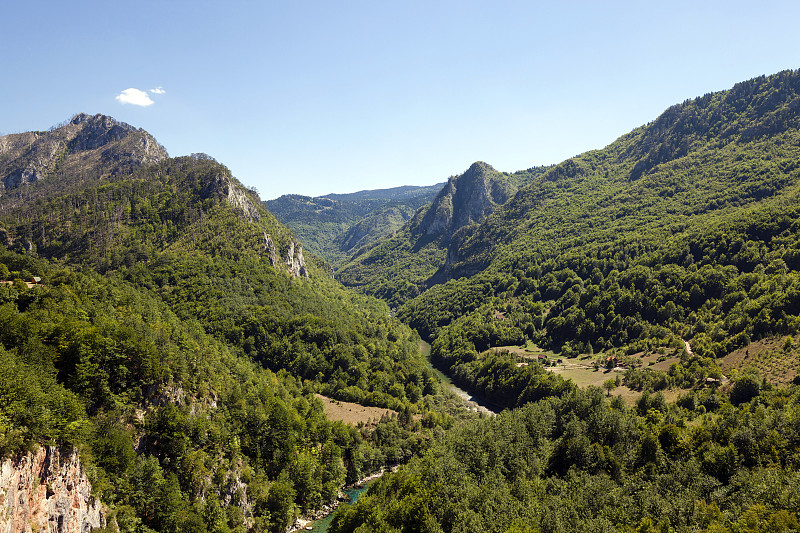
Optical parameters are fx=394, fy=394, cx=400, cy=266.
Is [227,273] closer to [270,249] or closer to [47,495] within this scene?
[270,249]

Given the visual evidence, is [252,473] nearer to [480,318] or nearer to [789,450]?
[789,450]

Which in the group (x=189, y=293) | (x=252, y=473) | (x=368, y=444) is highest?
(x=189, y=293)

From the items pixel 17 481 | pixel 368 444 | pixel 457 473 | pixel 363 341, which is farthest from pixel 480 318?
pixel 17 481

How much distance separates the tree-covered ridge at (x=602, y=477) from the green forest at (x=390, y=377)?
1.28 ft

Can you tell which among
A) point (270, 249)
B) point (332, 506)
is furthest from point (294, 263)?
point (332, 506)

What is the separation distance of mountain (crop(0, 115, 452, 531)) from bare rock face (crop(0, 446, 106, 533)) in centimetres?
63

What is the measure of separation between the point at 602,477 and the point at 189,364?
73539mm

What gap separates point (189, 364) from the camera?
76750mm

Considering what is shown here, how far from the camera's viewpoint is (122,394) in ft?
186

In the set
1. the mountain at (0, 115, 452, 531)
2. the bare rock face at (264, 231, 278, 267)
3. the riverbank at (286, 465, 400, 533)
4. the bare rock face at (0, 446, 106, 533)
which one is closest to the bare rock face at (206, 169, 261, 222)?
the mountain at (0, 115, 452, 531)

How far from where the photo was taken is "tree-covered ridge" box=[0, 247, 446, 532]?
4531 cm

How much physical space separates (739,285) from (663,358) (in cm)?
3754

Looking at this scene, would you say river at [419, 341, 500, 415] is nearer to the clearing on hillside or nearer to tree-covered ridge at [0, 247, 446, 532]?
the clearing on hillside

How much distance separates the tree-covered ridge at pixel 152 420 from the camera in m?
45.3
